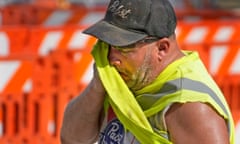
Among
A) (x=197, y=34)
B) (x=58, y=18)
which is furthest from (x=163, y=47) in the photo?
(x=58, y=18)

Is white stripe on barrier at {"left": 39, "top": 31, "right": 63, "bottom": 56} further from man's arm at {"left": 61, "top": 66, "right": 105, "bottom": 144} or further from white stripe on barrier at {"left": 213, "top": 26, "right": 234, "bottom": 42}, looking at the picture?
man's arm at {"left": 61, "top": 66, "right": 105, "bottom": 144}

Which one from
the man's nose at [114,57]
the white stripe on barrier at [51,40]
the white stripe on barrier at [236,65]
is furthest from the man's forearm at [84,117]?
the white stripe on barrier at [51,40]

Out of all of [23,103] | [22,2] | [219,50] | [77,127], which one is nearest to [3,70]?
[23,103]

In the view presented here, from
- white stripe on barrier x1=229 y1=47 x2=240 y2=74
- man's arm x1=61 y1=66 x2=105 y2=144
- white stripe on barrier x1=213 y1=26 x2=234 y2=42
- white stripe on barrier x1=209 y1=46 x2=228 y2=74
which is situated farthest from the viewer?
white stripe on barrier x1=213 y1=26 x2=234 y2=42

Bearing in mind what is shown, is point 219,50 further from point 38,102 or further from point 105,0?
point 105,0

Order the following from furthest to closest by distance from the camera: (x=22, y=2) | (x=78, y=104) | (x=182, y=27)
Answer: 1. (x=22, y=2)
2. (x=182, y=27)
3. (x=78, y=104)

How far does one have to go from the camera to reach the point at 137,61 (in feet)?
9.98

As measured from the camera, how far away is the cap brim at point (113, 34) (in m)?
3.02

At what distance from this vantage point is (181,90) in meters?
3.03

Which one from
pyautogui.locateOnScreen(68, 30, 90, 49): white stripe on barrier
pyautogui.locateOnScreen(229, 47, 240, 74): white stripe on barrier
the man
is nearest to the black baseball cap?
the man

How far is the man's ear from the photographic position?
306cm

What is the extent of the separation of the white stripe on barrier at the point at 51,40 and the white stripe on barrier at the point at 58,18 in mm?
5049

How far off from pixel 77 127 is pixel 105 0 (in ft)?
50.9

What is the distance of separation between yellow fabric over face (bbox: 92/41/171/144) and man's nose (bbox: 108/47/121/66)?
1cm
